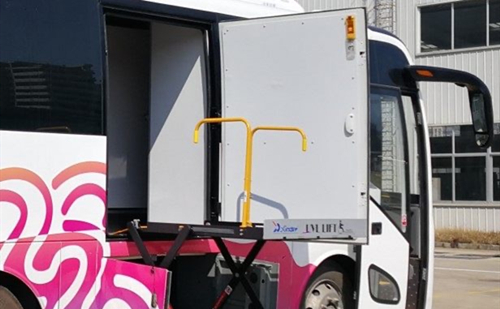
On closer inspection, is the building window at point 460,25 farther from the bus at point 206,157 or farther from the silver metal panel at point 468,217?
the bus at point 206,157

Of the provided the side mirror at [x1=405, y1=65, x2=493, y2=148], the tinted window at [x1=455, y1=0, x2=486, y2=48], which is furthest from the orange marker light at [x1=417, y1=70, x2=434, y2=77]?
the tinted window at [x1=455, y1=0, x2=486, y2=48]

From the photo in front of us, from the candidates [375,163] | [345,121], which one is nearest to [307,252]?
[375,163]

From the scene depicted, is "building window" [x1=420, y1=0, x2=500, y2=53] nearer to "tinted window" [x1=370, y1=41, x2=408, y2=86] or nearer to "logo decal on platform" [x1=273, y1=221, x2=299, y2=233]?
"tinted window" [x1=370, y1=41, x2=408, y2=86]

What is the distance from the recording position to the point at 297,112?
23.6 feet

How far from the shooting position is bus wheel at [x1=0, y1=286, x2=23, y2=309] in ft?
20.0

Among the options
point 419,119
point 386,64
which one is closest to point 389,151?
point 419,119

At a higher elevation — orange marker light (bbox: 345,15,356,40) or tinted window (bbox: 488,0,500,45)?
tinted window (bbox: 488,0,500,45)

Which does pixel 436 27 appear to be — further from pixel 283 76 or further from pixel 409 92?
pixel 283 76

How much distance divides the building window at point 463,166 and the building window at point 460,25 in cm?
261

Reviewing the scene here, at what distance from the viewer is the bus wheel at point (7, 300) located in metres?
6.09

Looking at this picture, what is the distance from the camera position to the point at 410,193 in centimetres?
911

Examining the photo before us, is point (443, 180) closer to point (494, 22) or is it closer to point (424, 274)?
point (494, 22)

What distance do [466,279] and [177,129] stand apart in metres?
11.6

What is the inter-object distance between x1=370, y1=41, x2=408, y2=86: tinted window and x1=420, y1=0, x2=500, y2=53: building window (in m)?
19.2
